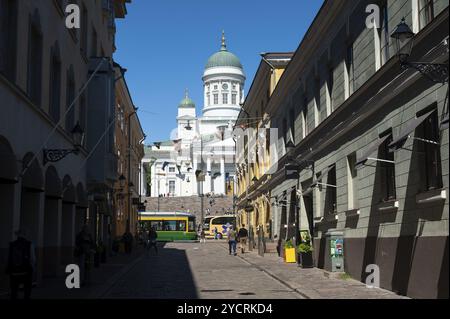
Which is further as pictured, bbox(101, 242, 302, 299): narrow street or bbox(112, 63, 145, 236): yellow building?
bbox(112, 63, 145, 236): yellow building

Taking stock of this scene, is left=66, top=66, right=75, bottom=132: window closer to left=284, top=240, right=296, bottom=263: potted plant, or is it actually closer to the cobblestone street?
the cobblestone street

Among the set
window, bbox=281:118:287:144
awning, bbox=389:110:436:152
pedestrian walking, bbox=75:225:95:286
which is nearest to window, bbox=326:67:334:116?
pedestrian walking, bbox=75:225:95:286

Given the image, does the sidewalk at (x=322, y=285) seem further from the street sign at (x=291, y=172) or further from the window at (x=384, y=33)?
the window at (x=384, y=33)

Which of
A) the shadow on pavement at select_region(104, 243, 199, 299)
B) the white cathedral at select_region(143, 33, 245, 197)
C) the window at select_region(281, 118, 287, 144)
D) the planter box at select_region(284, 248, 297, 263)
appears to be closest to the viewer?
the shadow on pavement at select_region(104, 243, 199, 299)

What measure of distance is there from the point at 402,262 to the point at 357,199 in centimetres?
457

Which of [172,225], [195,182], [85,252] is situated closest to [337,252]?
[85,252]

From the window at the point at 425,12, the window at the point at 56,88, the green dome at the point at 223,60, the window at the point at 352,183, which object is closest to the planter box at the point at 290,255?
the window at the point at 352,183

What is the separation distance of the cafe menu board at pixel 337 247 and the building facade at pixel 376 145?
87 millimetres

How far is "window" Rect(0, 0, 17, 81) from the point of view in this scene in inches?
581

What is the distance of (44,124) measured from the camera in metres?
18.1

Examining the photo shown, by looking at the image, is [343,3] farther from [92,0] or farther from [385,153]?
[92,0]

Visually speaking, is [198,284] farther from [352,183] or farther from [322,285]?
[352,183]

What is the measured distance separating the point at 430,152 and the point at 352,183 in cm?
615

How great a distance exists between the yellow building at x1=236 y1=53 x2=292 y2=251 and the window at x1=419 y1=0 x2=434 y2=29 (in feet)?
63.4
